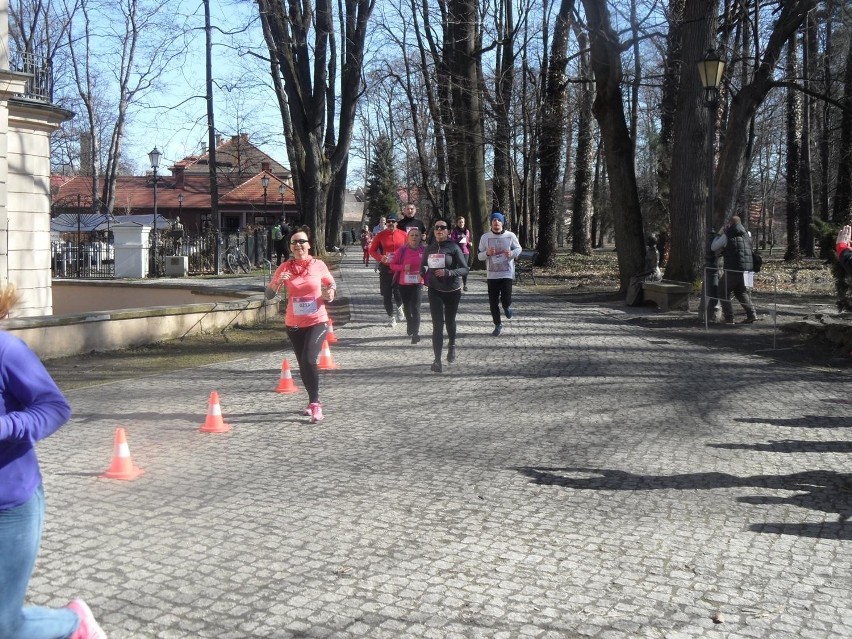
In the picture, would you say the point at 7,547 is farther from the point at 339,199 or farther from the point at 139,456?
the point at 339,199

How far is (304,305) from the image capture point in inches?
340

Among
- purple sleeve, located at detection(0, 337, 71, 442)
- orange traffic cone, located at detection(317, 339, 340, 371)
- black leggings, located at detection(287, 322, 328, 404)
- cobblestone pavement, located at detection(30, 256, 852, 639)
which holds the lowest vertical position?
cobblestone pavement, located at detection(30, 256, 852, 639)

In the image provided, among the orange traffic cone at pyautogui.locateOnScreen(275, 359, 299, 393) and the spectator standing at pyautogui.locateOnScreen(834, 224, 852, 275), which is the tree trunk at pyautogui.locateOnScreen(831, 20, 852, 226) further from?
the orange traffic cone at pyautogui.locateOnScreen(275, 359, 299, 393)

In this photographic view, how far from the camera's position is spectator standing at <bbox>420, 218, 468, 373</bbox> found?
449 inches

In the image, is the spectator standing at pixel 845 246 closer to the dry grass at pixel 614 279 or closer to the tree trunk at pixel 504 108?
the dry grass at pixel 614 279

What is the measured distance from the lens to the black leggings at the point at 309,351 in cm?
864

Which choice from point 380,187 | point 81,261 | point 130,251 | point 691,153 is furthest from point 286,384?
point 380,187

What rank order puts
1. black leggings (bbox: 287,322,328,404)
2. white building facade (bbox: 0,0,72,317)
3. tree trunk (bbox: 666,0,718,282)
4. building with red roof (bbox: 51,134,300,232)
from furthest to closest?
1. building with red roof (bbox: 51,134,300,232)
2. tree trunk (bbox: 666,0,718,282)
3. white building facade (bbox: 0,0,72,317)
4. black leggings (bbox: 287,322,328,404)

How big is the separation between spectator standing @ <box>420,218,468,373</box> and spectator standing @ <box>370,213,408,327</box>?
2.60 m

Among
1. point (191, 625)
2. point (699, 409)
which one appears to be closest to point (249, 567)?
point (191, 625)

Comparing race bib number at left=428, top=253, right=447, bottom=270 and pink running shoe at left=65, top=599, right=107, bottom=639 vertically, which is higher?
race bib number at left=428, top=253, right=447, bottom=270

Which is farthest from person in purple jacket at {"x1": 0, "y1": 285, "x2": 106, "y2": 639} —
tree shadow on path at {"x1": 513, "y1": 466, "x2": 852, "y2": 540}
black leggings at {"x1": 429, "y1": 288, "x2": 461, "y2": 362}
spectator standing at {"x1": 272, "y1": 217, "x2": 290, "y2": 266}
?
spectator standing at {"x1": 272, "y1": 217, "x2": 290, "y2": 266}

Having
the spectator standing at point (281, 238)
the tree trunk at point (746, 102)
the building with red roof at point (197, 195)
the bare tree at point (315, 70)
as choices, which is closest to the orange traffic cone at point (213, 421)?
the tree trunk at point (746, 102)

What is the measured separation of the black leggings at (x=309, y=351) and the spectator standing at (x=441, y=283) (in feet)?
9.20
